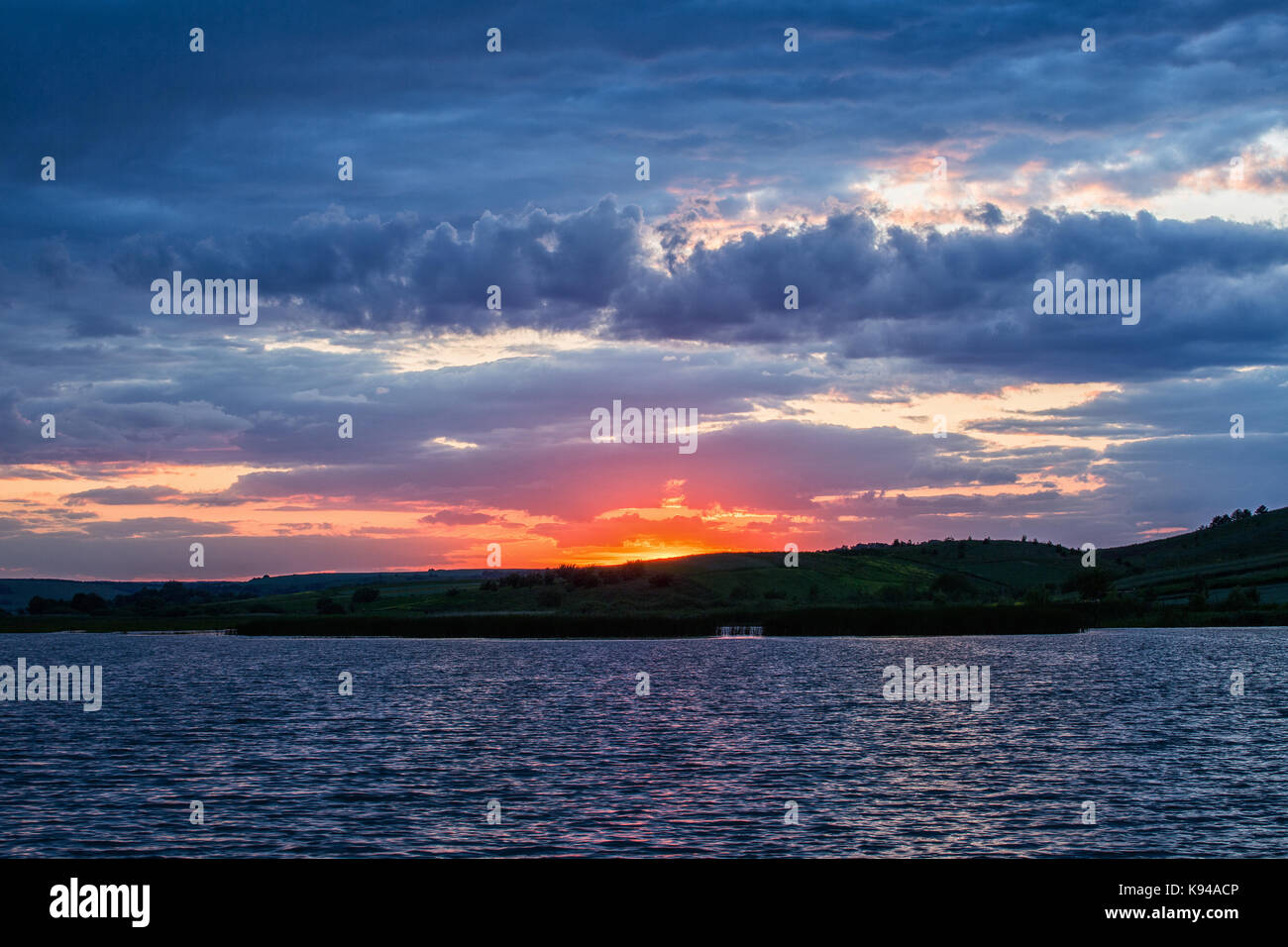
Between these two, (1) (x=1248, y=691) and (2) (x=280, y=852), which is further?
(1) (x=1248, y=691)

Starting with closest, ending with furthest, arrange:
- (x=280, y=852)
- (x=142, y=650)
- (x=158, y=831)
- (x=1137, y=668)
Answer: (x=280, y=852), (x=158, y=831), (x=1137, y=668), (x=142, y=650)

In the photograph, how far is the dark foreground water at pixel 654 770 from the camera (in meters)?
38.2

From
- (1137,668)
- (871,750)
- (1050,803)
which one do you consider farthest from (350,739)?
(1137,668)

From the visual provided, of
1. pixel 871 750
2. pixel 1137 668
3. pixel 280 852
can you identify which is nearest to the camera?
pixel 280 852

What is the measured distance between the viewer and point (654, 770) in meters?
53.1

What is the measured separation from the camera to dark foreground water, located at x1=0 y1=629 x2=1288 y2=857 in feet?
125

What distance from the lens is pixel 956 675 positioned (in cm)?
11456

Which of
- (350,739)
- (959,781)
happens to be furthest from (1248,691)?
(350,739)
